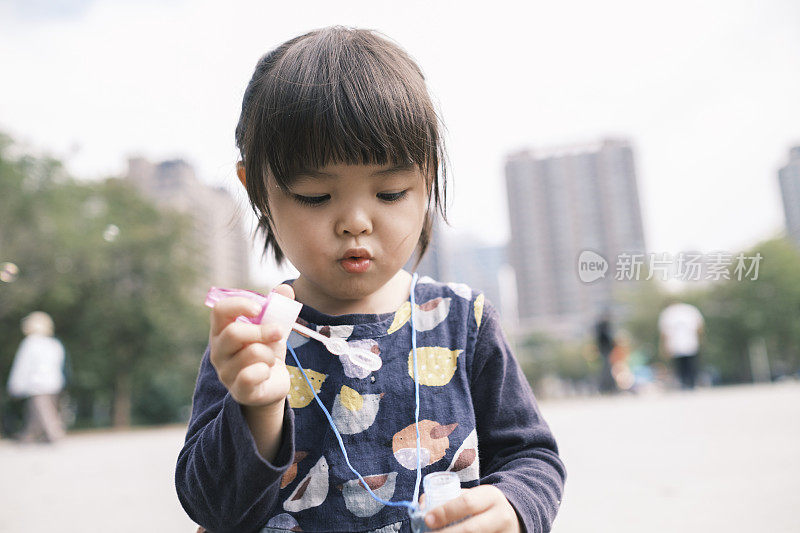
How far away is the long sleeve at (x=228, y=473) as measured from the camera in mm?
898

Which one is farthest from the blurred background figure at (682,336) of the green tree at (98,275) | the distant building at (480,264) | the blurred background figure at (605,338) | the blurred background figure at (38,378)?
the distant building at (480,264)

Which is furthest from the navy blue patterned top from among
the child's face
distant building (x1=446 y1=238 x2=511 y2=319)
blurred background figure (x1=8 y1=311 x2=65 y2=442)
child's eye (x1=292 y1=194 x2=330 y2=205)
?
distant building (x1=446 y1=238 x2=511 y2=319)

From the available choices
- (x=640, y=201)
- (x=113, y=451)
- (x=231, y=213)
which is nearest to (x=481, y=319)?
(x=231, y=213)

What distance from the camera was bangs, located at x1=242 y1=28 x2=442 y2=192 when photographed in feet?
3.28

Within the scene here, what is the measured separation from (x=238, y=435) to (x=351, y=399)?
0.24 m

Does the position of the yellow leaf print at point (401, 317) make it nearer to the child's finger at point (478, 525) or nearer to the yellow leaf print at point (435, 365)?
the yellow leaf print at point (435, 365)

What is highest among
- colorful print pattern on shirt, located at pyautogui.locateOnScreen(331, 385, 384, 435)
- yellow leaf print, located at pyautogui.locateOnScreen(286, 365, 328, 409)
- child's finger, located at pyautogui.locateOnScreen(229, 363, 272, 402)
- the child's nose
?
the child's nose

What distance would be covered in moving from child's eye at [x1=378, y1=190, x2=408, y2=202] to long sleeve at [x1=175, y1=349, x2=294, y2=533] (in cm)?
37

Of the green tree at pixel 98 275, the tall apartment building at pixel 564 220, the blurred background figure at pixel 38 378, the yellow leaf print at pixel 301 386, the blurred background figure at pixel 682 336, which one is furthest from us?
the tall apartment building at pixel 564 220

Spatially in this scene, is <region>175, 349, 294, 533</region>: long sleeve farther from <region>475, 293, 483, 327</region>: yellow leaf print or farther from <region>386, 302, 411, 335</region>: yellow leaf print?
<region>475, 293, 483, 327</region>: yellow leaf print

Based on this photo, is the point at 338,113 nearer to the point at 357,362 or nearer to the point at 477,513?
the point at 357,362

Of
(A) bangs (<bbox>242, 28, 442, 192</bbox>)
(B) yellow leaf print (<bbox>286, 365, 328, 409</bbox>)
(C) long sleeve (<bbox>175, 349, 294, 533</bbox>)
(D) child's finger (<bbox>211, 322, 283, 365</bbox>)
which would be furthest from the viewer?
(B) yellow leaf print (<bbox>286, 365, 328, 409</bbox>)

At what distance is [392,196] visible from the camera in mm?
1059

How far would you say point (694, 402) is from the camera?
764 cm
